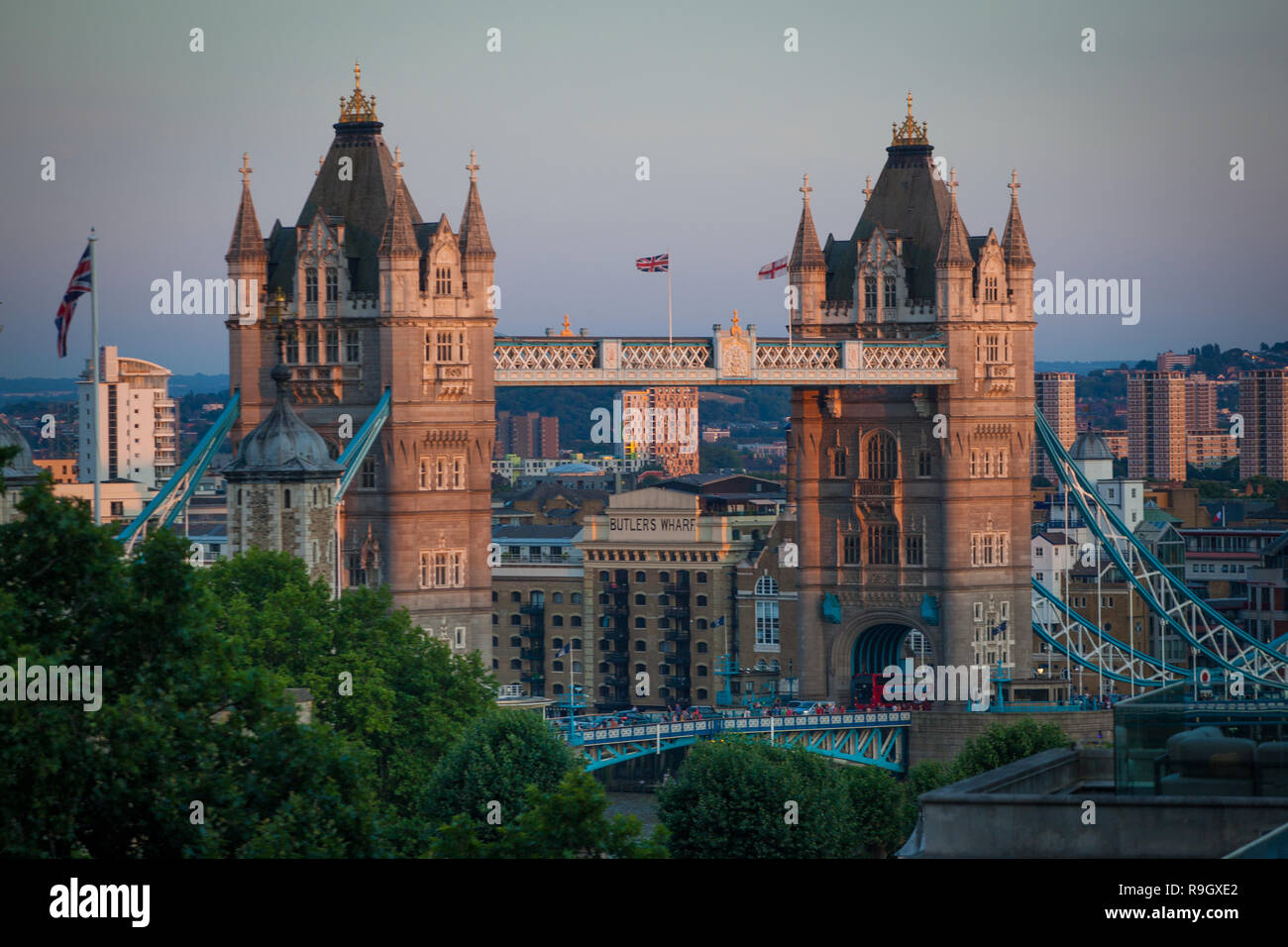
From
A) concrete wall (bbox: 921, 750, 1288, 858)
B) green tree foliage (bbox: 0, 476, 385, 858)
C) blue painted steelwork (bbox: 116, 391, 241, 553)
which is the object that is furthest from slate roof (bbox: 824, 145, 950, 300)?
concrete wall (bbox: 921, 750, 1288, 858)

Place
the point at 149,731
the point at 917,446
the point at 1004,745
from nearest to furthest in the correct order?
the point at 149,731, the point at 1004,745, the point at 917,446

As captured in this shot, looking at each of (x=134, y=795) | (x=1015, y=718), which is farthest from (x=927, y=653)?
(x=134, y=795)

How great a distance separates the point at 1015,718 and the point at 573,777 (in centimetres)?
7298

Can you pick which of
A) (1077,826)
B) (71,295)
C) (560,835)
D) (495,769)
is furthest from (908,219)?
(1077,826)

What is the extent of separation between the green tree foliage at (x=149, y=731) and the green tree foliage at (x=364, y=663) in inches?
1284

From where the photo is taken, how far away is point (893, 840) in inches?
4503

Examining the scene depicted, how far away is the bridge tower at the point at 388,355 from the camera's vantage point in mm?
116562

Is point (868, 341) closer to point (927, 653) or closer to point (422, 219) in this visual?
point (927, 653)

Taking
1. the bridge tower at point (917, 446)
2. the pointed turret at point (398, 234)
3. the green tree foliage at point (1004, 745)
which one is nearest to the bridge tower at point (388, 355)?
the pointed turret at point (398, 234)

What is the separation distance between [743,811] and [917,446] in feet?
125

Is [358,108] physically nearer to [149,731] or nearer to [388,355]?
[388,355]

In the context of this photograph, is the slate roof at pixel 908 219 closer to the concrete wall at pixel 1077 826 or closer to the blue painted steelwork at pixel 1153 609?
the blue painted steelwork at pixel 1153 609

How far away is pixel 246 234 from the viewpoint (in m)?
118

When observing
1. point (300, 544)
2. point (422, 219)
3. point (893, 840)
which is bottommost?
point (893, 840)
